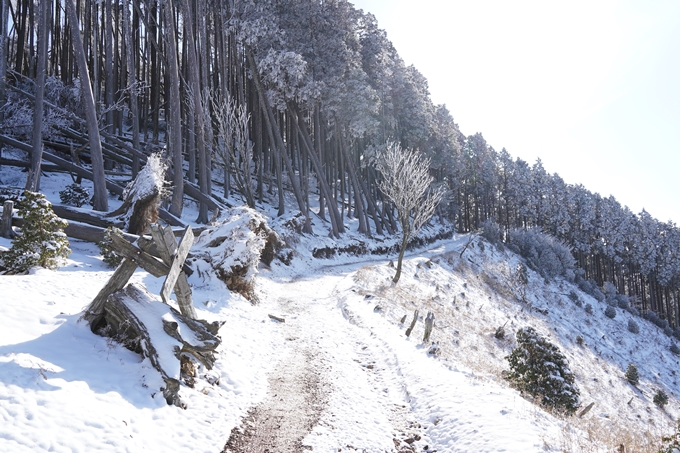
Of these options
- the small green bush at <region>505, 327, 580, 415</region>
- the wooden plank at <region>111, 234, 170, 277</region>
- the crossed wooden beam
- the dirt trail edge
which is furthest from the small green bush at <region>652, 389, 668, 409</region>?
the wooden plank at <region>111, 234, 170, 277</region>

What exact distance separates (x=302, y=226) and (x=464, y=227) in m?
51.1

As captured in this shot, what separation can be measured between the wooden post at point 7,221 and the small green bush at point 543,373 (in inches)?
596

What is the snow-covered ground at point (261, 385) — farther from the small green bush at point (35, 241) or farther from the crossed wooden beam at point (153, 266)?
the small green bush at point (35, 241)

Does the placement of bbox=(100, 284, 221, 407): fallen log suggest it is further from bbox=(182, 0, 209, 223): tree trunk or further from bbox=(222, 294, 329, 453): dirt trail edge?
bbox=(182, 0, 209, 223): tree trunk

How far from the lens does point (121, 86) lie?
29.5 m

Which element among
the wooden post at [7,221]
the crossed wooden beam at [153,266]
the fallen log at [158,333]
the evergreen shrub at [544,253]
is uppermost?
the evergreen shrub at [544,253]

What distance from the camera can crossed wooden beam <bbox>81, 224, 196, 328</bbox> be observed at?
20.5ft

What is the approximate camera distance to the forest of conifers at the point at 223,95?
19828 mm

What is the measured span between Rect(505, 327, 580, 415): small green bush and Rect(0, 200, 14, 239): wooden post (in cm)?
1514

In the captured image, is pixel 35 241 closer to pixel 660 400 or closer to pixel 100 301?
pixel 100 301

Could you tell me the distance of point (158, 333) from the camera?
5910mm

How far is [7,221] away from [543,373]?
16.3 meters

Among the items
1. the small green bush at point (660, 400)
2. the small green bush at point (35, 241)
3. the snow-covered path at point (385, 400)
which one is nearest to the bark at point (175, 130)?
the small green bush at point (35, 241)

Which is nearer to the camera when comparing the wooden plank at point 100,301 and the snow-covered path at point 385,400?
the snow-covered path at point 385,400
